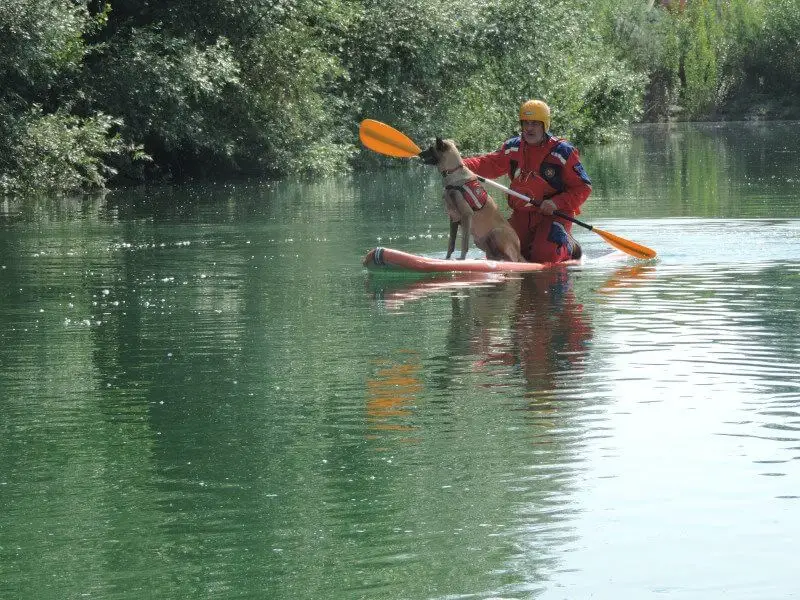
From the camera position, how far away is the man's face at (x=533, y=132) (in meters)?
13.2

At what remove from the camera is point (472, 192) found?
13.2m

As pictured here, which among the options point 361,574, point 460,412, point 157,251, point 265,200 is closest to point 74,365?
point 460,412

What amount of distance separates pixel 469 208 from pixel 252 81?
18.8m

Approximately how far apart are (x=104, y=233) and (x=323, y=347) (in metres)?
9.84

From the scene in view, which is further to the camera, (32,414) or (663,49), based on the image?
(663,49)

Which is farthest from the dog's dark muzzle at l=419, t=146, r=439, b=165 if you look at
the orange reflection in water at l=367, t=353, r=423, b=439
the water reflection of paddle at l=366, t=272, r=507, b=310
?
the orange reflection in water at l=367, t=353, r=423, b=439

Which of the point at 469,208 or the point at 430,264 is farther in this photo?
the point at 430,264

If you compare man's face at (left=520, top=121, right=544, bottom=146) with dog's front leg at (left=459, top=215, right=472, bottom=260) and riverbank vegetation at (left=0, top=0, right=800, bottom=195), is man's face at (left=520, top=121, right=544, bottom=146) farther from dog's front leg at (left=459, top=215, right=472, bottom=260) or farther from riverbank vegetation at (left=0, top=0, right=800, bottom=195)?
riverbank vegetation at (left=0, top=0, right=800, bottom=195)

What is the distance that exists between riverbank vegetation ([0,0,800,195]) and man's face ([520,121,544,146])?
13.1 metres

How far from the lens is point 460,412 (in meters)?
7.51

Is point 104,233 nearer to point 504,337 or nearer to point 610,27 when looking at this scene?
point 504,337

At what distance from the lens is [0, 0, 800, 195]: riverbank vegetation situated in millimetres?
26312

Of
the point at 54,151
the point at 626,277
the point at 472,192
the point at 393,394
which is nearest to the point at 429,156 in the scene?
the point at 472,192

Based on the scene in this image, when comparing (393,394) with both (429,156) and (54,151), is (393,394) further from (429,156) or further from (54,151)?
(54,151)
